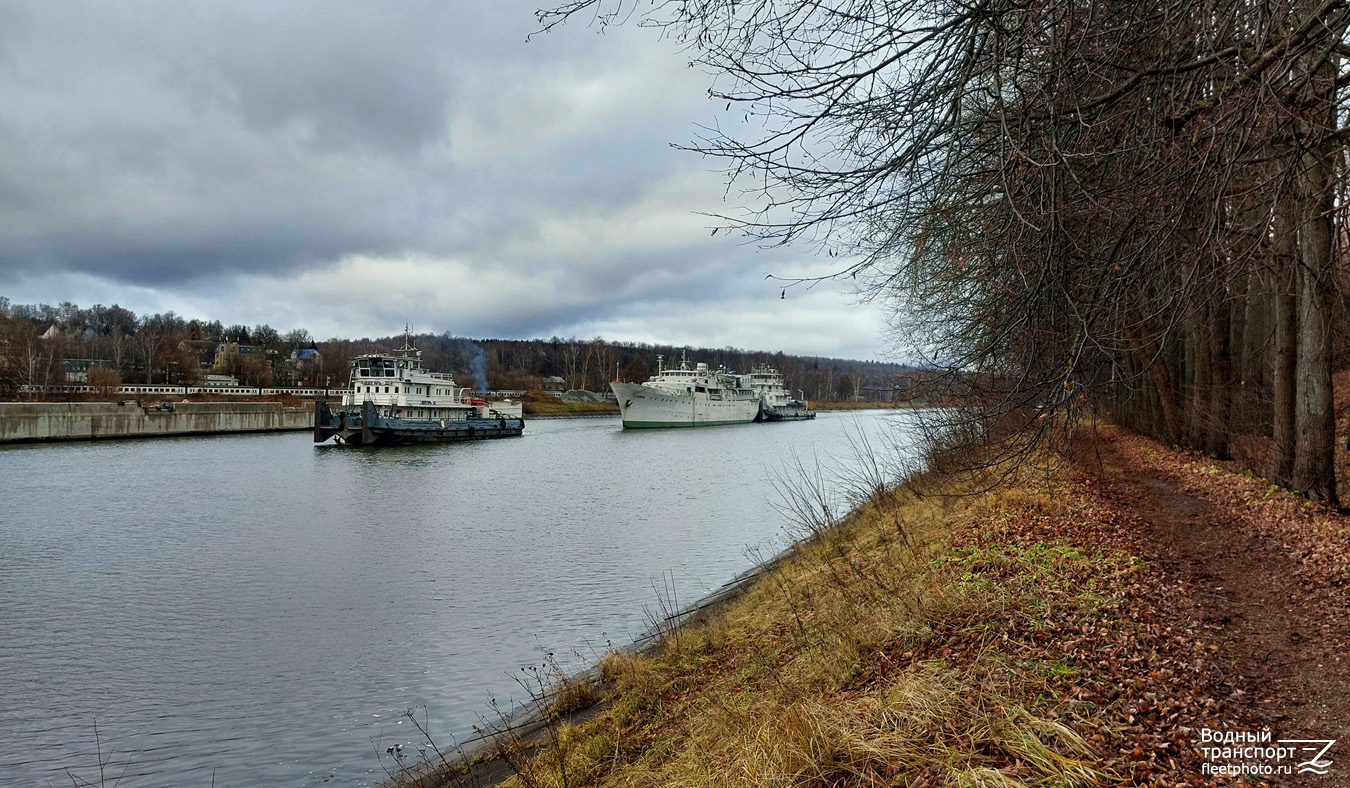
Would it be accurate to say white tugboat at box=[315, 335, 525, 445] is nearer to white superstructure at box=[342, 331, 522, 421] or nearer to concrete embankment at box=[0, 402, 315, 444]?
white superstructure at box=[342, 331, 522, 421]

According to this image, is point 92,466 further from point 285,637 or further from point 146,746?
point 146,746

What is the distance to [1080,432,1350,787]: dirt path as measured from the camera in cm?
396

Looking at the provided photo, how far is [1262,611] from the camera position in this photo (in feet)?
19.5

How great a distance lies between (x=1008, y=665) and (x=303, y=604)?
11.5m

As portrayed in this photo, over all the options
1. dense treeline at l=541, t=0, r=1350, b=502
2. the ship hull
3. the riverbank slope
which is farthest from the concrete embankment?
dense treeline at l=541, t=0, r=1350, b=502

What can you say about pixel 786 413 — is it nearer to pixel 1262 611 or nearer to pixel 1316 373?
pixel 1316 373

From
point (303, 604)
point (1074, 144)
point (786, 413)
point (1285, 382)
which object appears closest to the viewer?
point (1074, 144)

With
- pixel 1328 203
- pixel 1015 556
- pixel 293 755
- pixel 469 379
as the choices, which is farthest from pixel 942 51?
pixel 469 379

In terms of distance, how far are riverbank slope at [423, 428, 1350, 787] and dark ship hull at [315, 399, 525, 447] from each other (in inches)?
1725

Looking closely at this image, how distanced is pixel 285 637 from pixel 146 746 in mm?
3142

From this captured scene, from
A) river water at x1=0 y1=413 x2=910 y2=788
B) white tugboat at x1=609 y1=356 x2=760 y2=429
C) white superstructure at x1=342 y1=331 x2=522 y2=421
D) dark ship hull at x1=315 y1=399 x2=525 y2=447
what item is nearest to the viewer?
river water at x1=0 y1=413 x2=910 y2=788

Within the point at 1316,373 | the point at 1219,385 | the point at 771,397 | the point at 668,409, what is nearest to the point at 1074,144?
the point at 1316,373

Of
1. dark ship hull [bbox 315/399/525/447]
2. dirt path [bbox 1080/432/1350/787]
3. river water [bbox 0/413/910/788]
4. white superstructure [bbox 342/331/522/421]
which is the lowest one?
river water [bbox 0/413/910/788]

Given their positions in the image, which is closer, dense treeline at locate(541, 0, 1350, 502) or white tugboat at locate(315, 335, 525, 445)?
dense treeline at locate(541, 0, 1350, 502)
